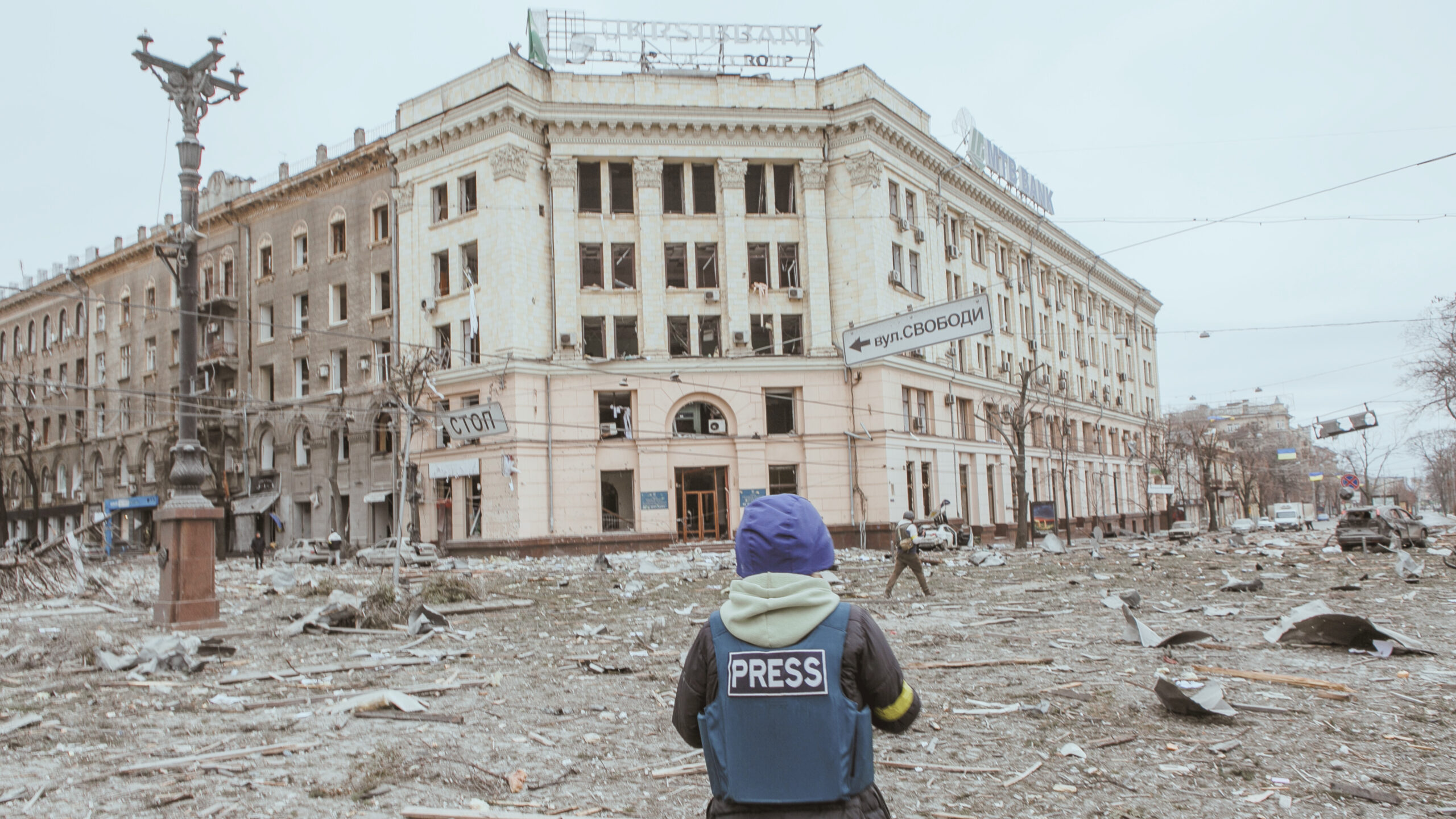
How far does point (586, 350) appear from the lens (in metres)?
35.1

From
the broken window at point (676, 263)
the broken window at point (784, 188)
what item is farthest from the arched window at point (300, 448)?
the broken window at point (784, 188)

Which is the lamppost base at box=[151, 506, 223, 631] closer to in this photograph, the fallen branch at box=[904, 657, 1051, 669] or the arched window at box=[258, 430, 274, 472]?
the fallen branch at box=[904, 657, 1051, 669]

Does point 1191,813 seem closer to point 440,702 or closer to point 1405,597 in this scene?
point 440,702

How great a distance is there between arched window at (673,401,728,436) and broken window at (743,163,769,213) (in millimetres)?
7822

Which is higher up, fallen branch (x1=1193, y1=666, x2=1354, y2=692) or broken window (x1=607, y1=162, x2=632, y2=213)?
broken window (x1=607, y1=162, x2=632, y2=213)

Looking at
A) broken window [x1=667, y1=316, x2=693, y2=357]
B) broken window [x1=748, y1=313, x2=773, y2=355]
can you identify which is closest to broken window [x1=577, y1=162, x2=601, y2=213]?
broken window [x1=667, y1=316, x2=693, y2=357]

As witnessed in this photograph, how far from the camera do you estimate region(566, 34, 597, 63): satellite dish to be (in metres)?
36.8

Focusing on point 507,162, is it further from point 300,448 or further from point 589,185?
point 300,448

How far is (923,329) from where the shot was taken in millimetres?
14250

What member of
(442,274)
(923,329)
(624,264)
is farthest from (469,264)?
(923,329)

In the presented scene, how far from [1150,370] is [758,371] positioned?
48818 millimetres

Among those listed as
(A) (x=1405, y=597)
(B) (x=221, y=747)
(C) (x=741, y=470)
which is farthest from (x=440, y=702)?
(C) (x=741, y=470)

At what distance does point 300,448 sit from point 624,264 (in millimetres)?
16974

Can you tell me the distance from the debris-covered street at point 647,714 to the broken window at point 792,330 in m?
21.8
